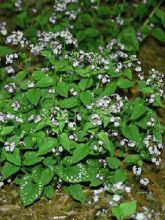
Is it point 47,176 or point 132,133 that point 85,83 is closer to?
point 132,133

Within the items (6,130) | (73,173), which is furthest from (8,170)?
(73,173)

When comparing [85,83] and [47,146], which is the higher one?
[85,83]

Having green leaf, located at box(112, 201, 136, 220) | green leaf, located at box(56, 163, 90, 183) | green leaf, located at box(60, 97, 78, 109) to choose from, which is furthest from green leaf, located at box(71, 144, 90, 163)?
green leaf, located at box(112, 201, 136, 220)

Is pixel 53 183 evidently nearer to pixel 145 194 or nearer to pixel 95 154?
pixel 95 154

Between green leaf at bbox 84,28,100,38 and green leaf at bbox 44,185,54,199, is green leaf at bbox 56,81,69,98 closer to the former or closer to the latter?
green leaf at bbox 44,185,54,199

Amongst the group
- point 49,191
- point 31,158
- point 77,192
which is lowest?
point 49,191

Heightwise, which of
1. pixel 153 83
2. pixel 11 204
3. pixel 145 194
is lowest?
pixel 11 204

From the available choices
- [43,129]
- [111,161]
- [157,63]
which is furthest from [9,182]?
[157,63]
